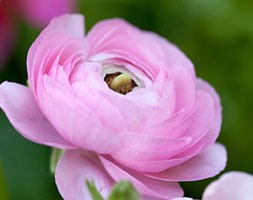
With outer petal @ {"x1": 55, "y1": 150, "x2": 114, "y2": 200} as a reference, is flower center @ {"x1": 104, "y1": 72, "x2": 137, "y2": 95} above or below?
above

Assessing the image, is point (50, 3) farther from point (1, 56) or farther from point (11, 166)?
point (11, 166)

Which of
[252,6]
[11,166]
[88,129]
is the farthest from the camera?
[252,6]

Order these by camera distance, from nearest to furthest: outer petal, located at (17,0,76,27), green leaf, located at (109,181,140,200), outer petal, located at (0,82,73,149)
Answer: green leaf, located at (109,181,140,200)
outer petal, located at (0,82,73,149)
outer petal, located at (17,0,76,27)

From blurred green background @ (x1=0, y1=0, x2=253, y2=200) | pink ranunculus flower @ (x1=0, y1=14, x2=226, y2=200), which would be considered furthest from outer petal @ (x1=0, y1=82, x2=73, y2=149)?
blurred green background @ (x1=0, y1=0, x2=253, y2=200)

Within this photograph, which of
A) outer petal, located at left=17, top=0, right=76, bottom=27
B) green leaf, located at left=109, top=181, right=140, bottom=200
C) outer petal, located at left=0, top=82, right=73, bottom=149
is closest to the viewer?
green leaf, located at left=109, top=181, right=140, bottom=200

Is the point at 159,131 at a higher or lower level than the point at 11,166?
higher

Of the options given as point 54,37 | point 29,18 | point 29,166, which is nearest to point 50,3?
point 29,18

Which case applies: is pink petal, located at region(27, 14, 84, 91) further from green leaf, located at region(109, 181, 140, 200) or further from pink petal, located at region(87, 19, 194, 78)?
green leaf, located at region(109, 181, 140, 200)
